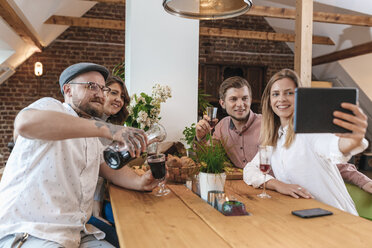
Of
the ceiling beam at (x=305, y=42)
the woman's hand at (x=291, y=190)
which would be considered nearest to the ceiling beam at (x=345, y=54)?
the ceiling beam at (x=305, y=42)

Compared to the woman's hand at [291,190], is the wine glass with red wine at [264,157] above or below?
above

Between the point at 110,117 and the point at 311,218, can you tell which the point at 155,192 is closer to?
the point at 311,218

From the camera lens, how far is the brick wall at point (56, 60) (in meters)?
6.27

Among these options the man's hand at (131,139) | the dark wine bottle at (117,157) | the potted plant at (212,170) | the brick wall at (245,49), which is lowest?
the potted plant at (212,170)

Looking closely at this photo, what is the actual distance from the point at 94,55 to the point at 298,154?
5.79 meters

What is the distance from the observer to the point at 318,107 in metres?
1.20

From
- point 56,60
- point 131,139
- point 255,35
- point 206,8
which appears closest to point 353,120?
A: point 131,139

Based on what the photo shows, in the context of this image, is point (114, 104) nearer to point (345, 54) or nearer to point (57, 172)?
point (57, 172)

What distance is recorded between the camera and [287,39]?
6.54 metres

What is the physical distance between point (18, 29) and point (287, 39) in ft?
16.1

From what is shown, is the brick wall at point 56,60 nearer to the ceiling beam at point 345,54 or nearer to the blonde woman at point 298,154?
the ceiling beam at point 345,54

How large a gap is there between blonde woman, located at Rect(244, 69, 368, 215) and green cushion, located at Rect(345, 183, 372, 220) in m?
0.24

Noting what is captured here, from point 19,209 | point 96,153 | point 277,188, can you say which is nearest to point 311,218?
point 277,188

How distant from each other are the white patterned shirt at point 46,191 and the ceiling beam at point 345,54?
574 centimetres
